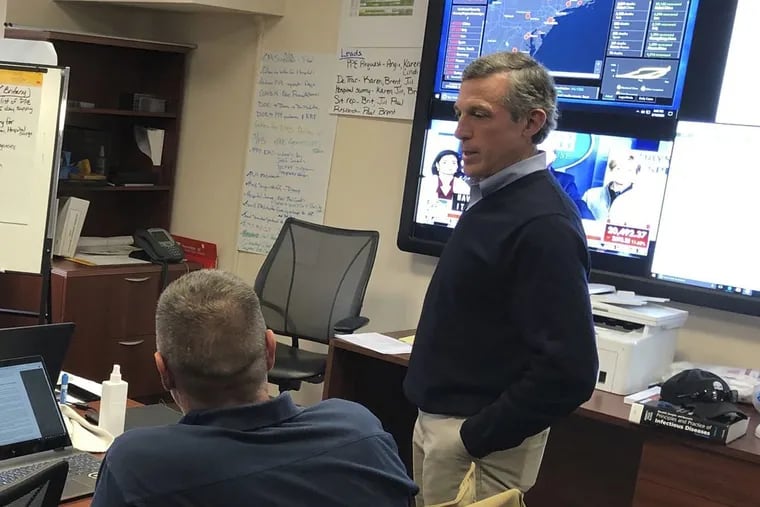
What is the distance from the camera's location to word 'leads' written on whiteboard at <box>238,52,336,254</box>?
423 cm

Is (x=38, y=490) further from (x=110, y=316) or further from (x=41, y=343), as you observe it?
(x=110, y=316)

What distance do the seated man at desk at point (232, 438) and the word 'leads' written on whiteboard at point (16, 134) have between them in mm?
2405

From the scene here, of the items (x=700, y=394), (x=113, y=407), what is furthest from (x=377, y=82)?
(x=113, y=407)

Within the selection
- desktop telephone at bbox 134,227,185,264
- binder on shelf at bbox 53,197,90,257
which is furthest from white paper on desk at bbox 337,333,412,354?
binder on shelf at bbox 53,197,90,257

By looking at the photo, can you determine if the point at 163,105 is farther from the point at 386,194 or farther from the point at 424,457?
the point at 424,457

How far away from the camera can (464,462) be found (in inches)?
84.7

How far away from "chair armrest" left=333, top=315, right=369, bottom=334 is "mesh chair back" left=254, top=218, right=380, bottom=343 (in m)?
0.13

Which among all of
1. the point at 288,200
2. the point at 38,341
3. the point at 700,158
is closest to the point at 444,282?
the point at 38,341

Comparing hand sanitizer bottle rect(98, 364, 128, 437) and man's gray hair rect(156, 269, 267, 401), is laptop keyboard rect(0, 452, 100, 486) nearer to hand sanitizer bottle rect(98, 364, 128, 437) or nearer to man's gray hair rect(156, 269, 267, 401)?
hand sanitizer bottle rect(98, 364, 128, 437)

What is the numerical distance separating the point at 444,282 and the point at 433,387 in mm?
259

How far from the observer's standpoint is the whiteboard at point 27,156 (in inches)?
139

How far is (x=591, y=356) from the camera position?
6.38ft

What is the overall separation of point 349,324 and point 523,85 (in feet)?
5.56

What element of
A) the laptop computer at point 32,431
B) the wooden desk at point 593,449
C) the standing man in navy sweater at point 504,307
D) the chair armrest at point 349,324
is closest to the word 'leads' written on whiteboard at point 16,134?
the chair armrest at point 349,324
